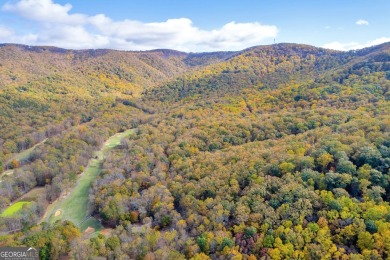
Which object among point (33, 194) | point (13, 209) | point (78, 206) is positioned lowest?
point (78, 206)

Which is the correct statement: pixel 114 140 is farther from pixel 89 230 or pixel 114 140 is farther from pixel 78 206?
pixel 89 230

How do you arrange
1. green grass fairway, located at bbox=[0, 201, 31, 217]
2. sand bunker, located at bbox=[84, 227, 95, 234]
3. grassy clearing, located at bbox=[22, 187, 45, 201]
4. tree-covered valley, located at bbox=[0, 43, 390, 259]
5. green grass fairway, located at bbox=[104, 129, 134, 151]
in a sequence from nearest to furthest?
tree-covered valley, located at bbox=[0, 43, 390, 259] → sand bunker, located at bbox=[84, 227, 95, 234] → green grass fairway, located at bbox=[0, 201, 31, 217] → grassy clearing, located at bbox=[22, 187, 45, 201] → green grass fairway, located at bbox=[104, 129, 134, 151]

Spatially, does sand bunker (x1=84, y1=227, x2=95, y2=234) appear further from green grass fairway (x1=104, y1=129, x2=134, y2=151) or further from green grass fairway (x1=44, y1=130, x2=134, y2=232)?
green grass fairway (x1=104, y1=129, x2=134, y2=151)

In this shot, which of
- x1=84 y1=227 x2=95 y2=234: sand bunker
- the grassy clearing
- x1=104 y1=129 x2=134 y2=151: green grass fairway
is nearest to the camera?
x1=84 y1=227 x2=95 y2=234: sand bunker

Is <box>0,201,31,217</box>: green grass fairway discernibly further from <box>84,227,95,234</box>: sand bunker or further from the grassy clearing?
<box>84,227,95,234</box>: sand bunker

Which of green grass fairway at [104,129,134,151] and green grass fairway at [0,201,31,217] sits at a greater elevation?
green grass fairway at [104,129,134,151]

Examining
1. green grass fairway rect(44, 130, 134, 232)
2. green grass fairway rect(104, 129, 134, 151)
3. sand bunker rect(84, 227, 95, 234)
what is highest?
green grass fairway rect(104, 129, 134, 151)

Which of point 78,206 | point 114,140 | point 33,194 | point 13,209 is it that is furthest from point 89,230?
point 114,140

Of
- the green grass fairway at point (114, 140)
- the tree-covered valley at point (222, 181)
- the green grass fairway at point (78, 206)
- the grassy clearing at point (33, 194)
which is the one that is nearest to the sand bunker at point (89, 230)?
the tree-covered valley at point (222, 181)

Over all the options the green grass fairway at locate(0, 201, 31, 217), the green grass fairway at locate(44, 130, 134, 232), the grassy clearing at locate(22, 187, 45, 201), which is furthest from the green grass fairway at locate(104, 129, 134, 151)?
the green grass fairway at locate(0, 201, 31, 217)

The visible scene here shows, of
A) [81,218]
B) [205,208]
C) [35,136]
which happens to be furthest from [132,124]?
[205,208]

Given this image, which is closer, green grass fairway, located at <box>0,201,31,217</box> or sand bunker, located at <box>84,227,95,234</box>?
sand bunker, located at <box>84,227,95,234</box>
